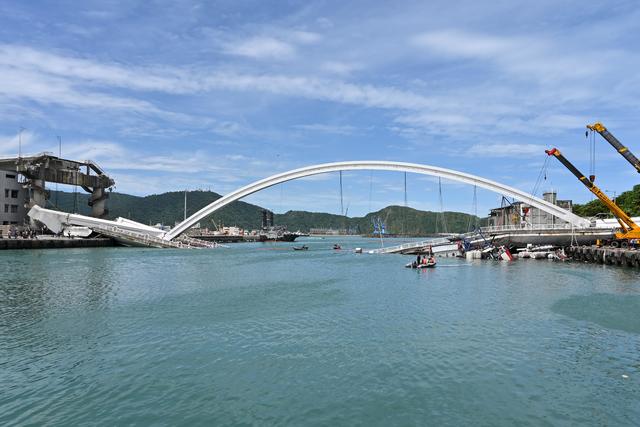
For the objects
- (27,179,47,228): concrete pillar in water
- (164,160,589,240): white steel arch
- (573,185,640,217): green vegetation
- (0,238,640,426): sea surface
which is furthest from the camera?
(27,179,47,228): concrete pillar in water

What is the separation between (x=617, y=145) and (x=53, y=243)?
342ft

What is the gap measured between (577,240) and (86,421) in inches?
3057

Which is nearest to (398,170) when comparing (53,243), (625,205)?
(625,205)

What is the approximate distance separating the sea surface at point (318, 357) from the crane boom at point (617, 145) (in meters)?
37.7

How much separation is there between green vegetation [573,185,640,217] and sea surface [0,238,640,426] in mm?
74139

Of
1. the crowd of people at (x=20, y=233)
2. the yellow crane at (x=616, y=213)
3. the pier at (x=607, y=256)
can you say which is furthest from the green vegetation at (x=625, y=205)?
the crowd of people at (x=20, y=233)

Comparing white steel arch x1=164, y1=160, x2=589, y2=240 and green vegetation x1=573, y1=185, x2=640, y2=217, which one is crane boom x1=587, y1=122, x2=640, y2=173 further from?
green vegetation x1=573, y1=185, x2=640, y2=217

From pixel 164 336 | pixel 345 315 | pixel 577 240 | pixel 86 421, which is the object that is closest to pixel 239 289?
pixel 345 315

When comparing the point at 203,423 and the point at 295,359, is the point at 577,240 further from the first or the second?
the point at 203,423

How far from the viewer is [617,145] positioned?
62.4 m

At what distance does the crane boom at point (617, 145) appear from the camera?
61188 millimetres

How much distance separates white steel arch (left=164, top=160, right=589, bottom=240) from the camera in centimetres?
7344

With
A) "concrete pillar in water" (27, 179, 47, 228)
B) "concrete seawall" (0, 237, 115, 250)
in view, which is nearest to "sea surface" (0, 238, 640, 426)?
"concrete seawall" (0, 237, 115, 250)

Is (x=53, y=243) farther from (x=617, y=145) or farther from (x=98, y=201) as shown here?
(x=617, y=145)
